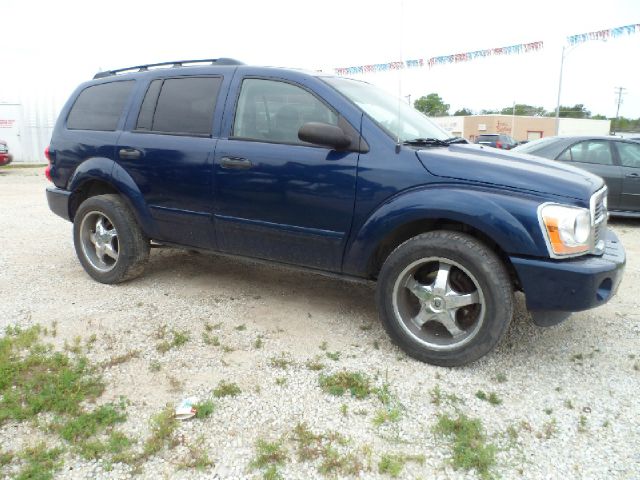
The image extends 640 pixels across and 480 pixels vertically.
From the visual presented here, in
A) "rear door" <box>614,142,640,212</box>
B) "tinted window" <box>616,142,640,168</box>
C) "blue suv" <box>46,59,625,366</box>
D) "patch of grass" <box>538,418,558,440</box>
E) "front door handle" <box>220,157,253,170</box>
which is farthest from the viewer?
"tinted window" <box>616,142,640,168</box>

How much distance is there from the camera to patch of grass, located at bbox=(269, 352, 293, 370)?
3.22m

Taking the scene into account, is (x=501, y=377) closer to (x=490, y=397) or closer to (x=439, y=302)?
(x=490, y=397)

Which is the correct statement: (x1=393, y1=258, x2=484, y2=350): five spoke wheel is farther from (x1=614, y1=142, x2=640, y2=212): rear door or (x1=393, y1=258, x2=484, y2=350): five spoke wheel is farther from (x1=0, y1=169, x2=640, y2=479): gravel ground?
(x1=614, y1=142, x2=640, y2=212): rear door

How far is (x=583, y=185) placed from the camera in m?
3.12

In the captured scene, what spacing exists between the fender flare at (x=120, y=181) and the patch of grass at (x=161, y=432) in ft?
6.77

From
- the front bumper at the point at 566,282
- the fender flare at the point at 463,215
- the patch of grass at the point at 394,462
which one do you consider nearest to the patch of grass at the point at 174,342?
the fender flare at the point at 463,215

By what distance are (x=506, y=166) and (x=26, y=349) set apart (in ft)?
10.6

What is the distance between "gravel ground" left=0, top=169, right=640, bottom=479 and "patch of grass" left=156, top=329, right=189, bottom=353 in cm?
5

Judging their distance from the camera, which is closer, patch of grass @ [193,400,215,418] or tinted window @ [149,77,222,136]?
patch of grass @ [193,400,215,418]

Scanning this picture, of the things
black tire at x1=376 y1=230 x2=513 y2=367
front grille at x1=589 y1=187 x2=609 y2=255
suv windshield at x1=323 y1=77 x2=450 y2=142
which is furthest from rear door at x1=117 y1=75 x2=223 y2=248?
front grille at x1=589 y1=187 x2=609 y2=255

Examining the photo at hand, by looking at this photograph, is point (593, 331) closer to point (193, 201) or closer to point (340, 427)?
point (340, 427)

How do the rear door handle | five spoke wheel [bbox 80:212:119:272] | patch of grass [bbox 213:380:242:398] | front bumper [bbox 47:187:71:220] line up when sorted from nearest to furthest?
patch of grass [bbox 213:380:242:398] < the rear door handle < five spoke wheel [bbox 80:212:119:272] < front bumper [bbox 47:187:71:220]

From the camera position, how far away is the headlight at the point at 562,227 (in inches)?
115

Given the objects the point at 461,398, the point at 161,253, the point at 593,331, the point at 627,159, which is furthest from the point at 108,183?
the point at 627,159
